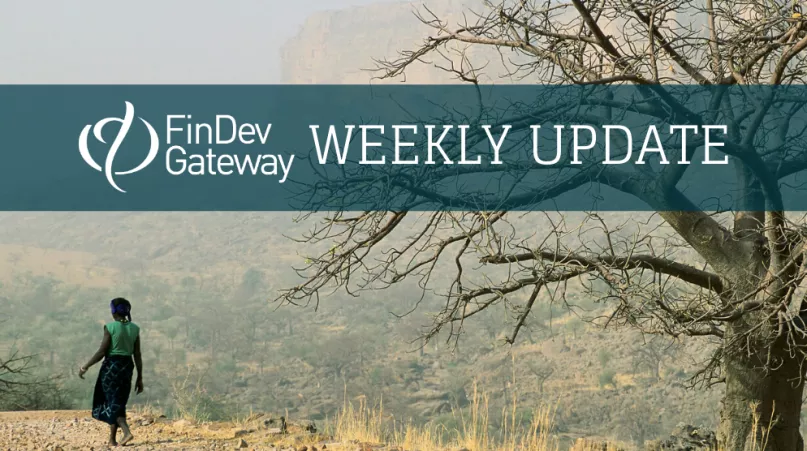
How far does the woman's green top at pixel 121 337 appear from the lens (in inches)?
385

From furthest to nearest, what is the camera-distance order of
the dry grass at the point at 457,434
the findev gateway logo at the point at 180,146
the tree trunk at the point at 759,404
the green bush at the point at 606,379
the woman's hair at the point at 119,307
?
the green bush at the point at 606,379 → the findev gateway logo at the point at 180,146 → the woman's hair at the point at 119,307 → the tree trunk at the point at 759,404 → the dry grass at the point at 457,434

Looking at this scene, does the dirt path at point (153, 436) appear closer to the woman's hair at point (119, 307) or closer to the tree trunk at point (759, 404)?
the woman's hair at point (119, 307)

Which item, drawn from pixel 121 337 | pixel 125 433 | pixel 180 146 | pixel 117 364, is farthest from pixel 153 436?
pixel 180 146

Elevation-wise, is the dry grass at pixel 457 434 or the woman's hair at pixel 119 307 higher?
the woman's hair at pixel 119 307

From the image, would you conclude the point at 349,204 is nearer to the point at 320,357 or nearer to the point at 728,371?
the point at 728,371

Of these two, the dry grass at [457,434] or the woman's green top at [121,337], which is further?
the woman's green top at [121,337]

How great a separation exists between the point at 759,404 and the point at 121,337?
263 inches

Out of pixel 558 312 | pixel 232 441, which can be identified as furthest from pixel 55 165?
pixel 232 441

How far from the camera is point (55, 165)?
75875 mm

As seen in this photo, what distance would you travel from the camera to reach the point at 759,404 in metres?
9.55

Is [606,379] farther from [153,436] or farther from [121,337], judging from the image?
[121,337]

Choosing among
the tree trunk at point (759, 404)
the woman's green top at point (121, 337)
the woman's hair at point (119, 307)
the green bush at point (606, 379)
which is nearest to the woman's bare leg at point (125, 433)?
the woman's green top at point (121, 337)

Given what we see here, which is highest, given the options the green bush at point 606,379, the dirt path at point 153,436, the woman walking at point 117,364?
the woman walking at point 117,364

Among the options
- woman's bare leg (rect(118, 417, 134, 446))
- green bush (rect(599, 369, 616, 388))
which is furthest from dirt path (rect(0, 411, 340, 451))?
green bush (rect(599, 369, 616, 388))
